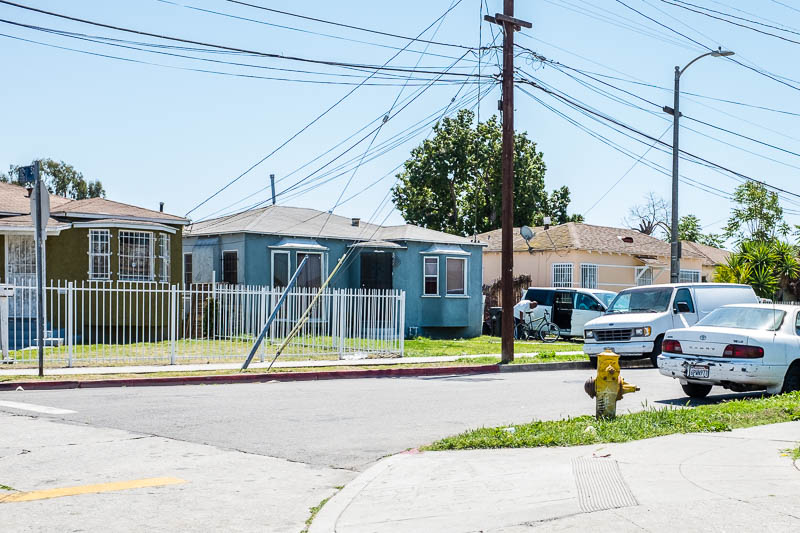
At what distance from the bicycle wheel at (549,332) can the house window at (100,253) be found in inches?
541

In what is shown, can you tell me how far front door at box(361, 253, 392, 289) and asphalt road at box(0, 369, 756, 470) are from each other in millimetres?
12699

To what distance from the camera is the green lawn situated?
76.0ft

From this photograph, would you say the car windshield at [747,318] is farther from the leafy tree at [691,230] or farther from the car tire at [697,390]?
the leafy tree at [691,230]

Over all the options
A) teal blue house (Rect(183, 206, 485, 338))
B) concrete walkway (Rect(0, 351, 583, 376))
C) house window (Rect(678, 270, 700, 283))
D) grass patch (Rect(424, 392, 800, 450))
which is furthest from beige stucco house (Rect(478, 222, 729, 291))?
grass patch (Rect(424, 392, 800, 450))

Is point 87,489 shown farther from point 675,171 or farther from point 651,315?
point 675,171

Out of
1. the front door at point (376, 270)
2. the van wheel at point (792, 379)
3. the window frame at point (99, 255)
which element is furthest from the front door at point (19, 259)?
the van wheel at point (792, 379)

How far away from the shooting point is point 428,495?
656cm

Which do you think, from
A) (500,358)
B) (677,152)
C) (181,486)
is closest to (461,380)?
(500,358)

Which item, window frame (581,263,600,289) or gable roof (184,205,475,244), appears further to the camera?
window frame (581,263,600,289)

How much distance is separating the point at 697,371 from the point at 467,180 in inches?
1613

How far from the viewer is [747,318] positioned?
529 inches

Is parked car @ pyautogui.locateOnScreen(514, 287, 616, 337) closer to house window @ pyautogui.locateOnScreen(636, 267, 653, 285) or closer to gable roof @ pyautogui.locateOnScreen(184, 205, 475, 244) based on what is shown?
gable roof @ pyautogui.locateOnScreen(184, 205, 475, 244)

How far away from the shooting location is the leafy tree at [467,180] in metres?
52.1

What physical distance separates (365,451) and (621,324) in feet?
39.4
